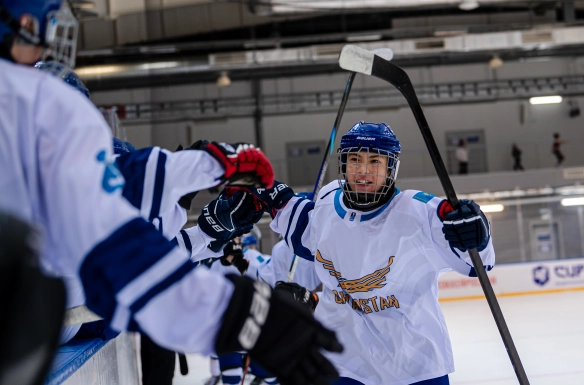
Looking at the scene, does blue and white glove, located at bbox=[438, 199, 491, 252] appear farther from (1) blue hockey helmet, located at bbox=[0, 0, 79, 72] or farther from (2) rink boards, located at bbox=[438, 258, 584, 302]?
(2) rink boards, located at bbox=[438, 258, 584, 302]

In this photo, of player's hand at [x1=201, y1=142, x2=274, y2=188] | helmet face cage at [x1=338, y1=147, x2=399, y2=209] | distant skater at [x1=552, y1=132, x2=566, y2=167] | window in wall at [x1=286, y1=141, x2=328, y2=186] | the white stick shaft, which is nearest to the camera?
player's hand at [x1=201, y1=142, x2=274, y2=188]

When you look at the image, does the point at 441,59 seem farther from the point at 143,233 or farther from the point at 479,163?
the point at 143,233

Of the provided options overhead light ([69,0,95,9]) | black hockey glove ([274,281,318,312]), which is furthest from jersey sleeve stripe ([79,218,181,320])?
overhead light ([69,0,95,9])

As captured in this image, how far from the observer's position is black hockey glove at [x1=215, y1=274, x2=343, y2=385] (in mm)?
921

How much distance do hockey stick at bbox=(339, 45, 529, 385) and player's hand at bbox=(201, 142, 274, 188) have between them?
0.68 meters

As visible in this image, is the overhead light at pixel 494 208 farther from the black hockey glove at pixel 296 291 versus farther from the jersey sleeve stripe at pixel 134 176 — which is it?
the jersey sleeve stripe at pixel 134 176

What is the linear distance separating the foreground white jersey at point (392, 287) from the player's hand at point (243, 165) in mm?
791

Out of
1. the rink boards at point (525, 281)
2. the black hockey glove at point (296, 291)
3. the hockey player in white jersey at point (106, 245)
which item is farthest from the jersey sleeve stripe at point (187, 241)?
the rink boards at point (525, 281)

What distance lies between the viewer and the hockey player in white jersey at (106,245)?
87cm

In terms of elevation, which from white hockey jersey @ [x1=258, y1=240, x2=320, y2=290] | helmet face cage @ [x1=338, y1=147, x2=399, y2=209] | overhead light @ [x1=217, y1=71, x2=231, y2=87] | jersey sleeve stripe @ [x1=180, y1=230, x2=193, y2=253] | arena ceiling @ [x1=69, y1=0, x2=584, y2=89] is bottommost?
white hockey jersey @ [x1=258, y1=240, x2=320, y2=290]

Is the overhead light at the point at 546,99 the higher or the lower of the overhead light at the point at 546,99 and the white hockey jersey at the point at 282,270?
the higher

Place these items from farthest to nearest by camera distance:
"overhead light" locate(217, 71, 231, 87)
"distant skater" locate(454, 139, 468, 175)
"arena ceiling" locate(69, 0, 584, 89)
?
"overhead light" locate(217, 71, 231, 87) → "distant skater" locate(454, 139, 468, 175) → "arena ceiling" locate(69, 0, 584, 89)

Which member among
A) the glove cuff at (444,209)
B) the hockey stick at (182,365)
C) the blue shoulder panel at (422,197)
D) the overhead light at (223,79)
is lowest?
the hockey stick at (182,365)

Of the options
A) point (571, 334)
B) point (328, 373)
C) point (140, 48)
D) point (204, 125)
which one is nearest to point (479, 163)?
point (204, 125)
